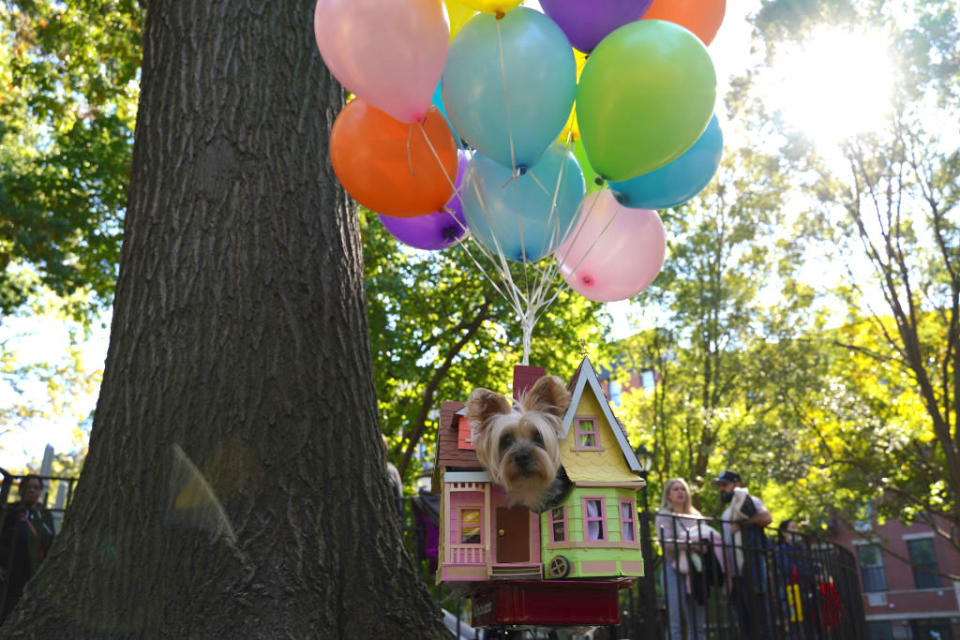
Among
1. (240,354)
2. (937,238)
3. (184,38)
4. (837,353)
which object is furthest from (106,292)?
(837,353)

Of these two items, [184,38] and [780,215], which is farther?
[780,215]

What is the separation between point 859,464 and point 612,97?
46.4 feet

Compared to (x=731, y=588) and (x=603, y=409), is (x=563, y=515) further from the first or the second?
(x=731, y=588)

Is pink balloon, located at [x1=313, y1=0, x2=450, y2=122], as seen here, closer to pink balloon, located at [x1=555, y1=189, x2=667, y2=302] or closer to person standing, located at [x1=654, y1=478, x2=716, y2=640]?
pink balloon, located at [x1=555, y1=189, x2=667, y2=302]

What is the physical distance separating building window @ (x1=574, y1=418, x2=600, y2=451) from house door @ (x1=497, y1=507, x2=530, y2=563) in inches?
13.8

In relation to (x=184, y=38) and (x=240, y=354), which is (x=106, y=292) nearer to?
(x=184, y=38)

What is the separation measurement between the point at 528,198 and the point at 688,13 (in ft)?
4.26

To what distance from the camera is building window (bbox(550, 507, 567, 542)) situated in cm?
273

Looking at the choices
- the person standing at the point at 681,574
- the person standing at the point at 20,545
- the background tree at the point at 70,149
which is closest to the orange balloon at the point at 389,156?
the person standing at the point at 681,574

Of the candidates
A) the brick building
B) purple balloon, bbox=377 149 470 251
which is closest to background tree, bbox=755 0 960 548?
purple balloon, bbox=377 149 470 251

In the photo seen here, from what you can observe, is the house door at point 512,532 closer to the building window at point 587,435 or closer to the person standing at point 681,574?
the building window at point 587,435

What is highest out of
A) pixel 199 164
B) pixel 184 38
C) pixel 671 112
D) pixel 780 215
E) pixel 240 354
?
pixel 780 215

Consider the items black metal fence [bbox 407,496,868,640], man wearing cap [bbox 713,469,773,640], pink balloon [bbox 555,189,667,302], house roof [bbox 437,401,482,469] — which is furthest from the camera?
man wearing cap [bbox 713,469,773,640]

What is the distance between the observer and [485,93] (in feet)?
10.1
